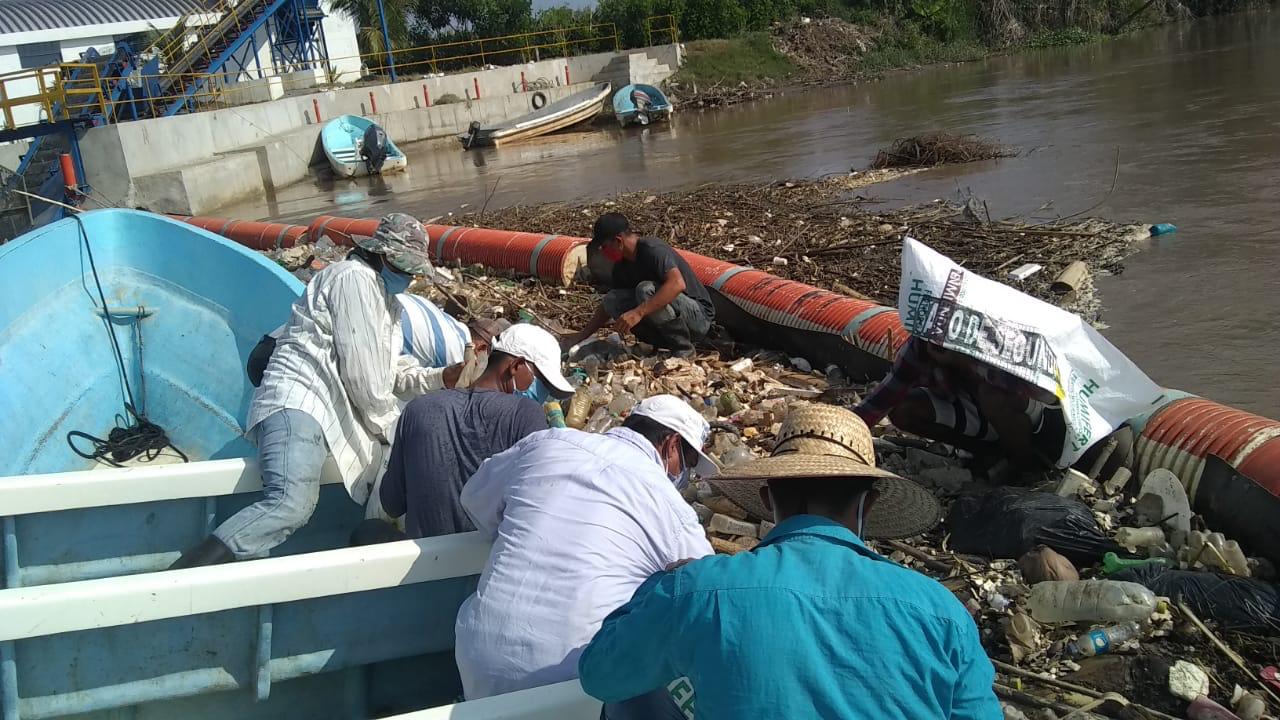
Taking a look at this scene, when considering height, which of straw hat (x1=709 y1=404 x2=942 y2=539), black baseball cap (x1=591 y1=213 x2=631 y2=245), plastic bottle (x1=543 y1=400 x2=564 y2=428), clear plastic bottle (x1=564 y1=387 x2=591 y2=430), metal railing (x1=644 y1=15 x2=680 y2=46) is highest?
metal railing (x1=644 y1=15 x2=680 y2=46)

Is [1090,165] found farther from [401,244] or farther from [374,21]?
[374,21]

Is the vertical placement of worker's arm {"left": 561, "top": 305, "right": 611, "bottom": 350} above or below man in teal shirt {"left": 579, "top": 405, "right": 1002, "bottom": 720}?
below

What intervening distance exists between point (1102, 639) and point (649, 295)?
344cm

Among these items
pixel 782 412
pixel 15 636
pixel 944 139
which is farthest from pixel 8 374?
pixel 944 139

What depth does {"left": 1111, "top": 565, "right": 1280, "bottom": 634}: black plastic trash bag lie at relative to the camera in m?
2.82

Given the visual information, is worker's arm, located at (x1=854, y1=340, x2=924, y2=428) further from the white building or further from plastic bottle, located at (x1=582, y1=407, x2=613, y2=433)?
the white building

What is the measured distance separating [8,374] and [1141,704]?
4.82 m

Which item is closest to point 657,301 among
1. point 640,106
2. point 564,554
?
point 564,554

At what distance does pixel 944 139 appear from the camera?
12391mm

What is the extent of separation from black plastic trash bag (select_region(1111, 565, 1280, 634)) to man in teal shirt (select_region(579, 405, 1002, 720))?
5.79 ft

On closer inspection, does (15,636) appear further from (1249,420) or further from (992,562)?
(1249,420)

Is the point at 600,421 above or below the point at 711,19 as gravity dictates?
below

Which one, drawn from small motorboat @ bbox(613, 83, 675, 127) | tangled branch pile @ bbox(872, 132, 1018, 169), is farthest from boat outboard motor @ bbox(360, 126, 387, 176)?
tangled branch pile @ bbox(872, 132, 1018, 169)

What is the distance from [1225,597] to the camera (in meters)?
2.88
